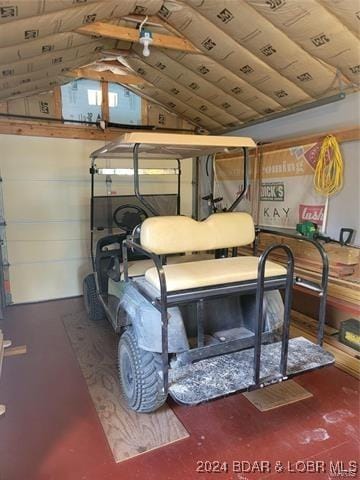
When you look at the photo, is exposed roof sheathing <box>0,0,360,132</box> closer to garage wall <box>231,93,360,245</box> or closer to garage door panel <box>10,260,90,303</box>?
garage wall <box>231,93,360,245</box>

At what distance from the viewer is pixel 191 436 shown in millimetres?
2160

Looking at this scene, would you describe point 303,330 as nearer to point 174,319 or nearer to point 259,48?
point 174,319

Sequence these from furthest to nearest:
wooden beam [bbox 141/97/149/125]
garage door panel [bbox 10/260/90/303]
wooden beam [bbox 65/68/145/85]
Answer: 1. wooden beam [bbox 141/97/149/125]
2. garage door panel [bbox 10/260/90/303]
3. wooden beam [bbox 65/68/145/85]

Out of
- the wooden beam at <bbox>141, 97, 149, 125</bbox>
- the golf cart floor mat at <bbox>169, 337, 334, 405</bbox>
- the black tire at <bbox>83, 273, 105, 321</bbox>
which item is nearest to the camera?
the golf cart floor mat at <bbox>169, 337, 334, 405</bbox>

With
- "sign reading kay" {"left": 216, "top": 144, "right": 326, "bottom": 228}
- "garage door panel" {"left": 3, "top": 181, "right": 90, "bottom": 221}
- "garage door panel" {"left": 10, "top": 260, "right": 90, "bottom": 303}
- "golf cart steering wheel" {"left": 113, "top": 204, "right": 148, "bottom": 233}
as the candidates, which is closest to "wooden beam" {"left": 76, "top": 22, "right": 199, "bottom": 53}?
"sign reading kay" {"left": 216, "top": 144, "right": 326, "bottom": 228}

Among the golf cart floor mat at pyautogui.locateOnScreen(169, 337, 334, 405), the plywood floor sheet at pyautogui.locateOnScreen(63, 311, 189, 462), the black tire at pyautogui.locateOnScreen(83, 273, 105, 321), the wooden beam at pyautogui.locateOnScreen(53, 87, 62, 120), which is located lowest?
the plywood floor sheet at pyautogui.locateOnScreen(63, 311, 189, 462)

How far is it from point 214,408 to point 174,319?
84 centimetres

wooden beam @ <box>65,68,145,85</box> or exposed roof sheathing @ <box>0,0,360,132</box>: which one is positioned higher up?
wooden beam @ <box>65,68,145,85</box>

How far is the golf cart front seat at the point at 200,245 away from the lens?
6.86 feet

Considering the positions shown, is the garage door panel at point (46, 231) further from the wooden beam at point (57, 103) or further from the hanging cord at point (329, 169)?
the hanging cord at point (329, 169)

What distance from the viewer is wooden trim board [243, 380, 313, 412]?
96.9 inches

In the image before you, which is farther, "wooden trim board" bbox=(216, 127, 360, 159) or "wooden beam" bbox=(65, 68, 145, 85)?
"wooden beam" bbox=(65, 68, 145, 85)

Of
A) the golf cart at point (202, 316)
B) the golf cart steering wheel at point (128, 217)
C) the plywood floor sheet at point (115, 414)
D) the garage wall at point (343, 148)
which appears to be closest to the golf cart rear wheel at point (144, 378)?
the golf cart at point (202, 316)

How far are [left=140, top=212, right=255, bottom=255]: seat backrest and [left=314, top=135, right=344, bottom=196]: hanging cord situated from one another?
49.2 inches
